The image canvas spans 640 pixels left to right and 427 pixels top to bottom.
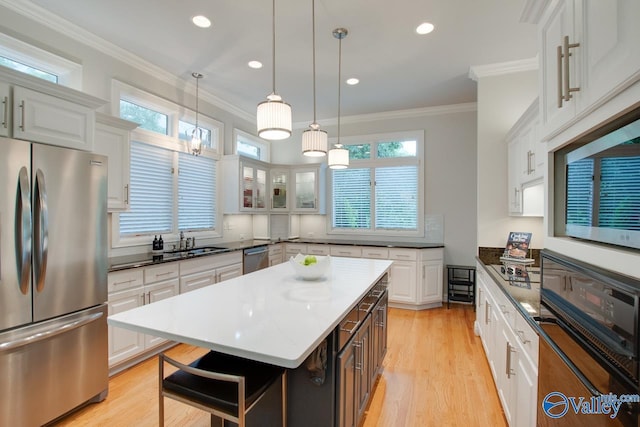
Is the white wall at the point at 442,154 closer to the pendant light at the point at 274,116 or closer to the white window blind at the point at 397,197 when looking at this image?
the white window blind at the point at 397,197

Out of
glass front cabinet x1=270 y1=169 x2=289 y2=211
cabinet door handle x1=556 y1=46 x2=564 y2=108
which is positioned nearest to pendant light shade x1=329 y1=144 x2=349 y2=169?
cabinet door handle x1=556 y1=46 x2=564 y2=108

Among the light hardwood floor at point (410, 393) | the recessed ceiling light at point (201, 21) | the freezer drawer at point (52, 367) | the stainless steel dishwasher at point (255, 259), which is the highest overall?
the recessed ceiling light at point (201, 21)

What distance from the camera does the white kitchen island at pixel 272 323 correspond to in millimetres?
1153

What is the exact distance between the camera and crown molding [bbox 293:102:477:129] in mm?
4700

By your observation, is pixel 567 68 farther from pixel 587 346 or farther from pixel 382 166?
pixel 382 166

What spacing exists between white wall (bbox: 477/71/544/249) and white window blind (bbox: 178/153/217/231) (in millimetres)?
3595

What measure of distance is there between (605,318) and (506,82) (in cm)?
341

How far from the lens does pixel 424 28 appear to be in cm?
276

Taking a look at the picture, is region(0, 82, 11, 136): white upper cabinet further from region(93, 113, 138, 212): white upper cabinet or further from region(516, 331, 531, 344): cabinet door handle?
region(516, 331, 531, 344): cabinet door handle

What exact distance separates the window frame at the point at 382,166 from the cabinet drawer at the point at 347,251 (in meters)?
0.69

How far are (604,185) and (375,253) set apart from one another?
3.75 meters

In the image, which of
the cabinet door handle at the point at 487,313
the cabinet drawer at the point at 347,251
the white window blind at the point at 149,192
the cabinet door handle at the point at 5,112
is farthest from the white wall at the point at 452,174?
the cabinet door handle at the point at 5,112

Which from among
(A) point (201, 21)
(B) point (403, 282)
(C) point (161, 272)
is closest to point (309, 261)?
(C) point (161, 272)

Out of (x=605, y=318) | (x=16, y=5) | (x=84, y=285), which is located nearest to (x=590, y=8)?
(x=605, y=318)
